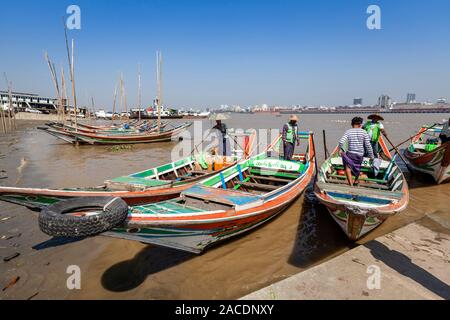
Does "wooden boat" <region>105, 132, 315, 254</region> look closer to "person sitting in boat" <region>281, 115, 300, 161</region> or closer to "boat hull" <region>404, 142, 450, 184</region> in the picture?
"person sitting in boat" <region>281, 115, 300, 161</region>

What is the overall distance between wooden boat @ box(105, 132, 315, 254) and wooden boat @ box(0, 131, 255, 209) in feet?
4.23

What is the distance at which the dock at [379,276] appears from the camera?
3188mm

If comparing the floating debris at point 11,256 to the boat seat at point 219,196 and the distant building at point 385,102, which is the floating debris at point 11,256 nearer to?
the boat seat at point 219,196

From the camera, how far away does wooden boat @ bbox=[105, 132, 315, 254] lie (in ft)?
11.6

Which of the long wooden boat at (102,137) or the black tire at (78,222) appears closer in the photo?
the black tire at (78,222)

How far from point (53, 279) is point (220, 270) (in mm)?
2891

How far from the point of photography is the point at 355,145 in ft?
19.1

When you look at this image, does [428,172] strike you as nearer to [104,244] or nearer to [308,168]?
[308,168]

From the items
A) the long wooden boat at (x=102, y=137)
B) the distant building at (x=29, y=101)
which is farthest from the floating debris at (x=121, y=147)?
the distant building at (x=29, y=101)

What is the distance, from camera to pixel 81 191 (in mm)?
5328

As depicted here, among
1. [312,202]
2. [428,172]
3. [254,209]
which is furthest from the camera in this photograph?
[428,172]

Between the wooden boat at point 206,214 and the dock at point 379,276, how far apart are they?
1313mm

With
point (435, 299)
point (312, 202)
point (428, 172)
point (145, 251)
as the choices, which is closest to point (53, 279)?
point (145, 251)
